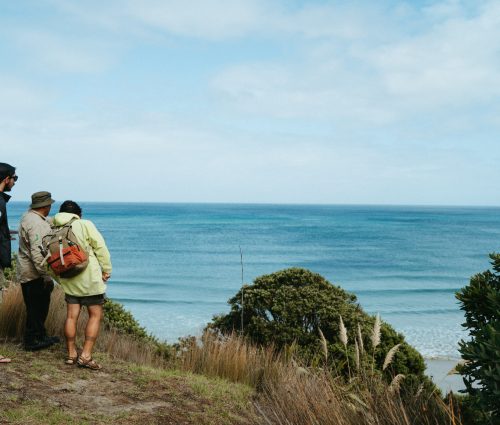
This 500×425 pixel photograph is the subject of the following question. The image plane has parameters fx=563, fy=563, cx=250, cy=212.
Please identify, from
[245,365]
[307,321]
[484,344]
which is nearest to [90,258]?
[245,365]

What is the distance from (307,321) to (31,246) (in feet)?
14.8

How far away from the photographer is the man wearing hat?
6.82 meters

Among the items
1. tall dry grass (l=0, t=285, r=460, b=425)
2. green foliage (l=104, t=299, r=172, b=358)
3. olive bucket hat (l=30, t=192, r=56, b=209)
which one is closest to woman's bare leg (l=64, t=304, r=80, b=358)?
tall dry grass (l=0, t=285, r=460, b=425)

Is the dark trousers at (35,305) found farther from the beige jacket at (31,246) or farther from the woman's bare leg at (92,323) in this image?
the woman's bare leg at (92,323)

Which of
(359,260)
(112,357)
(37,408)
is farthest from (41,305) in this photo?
(359,260)

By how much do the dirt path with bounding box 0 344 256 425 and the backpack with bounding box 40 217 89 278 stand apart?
1.24 metres

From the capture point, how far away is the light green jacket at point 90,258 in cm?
665

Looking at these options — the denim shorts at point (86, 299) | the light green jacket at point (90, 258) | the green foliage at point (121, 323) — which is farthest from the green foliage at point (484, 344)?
the green foliage at point (121, 323)

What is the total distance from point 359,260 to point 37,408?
48.3 m

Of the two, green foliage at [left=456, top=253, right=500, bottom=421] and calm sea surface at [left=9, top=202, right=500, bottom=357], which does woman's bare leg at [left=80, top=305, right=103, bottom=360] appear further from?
calm sea surface at [left=9, top=202, right=500, bottom=357]

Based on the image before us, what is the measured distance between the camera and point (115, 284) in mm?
34469

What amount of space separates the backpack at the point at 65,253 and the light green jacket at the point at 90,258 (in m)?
0.08

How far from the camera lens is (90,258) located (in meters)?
6.70

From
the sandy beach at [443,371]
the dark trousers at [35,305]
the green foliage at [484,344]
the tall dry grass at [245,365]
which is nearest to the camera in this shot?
the green foliage at [484,344]
